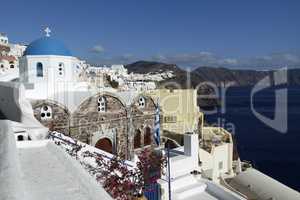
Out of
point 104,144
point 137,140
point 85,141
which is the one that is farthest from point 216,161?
point 85,141

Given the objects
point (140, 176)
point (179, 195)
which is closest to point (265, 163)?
point (179, 195)

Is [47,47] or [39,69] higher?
[47,47]

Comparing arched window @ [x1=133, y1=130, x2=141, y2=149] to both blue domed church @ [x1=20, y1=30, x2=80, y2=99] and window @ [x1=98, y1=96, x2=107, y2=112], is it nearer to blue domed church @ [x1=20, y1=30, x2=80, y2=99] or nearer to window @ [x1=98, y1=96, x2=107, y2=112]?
window @ [x1=98, y1=96, x2=107, y2=112]

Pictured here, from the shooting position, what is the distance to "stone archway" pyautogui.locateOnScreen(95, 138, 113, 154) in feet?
42.2

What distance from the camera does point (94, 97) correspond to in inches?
495

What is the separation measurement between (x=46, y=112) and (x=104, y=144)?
2892mm

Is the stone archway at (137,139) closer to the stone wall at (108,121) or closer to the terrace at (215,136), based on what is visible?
the stone wall at (108,121)

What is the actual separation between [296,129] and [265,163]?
23488 millimetres

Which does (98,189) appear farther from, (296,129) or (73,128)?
(296,129)

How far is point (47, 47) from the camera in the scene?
537 inches

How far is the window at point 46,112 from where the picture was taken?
37.4 feet

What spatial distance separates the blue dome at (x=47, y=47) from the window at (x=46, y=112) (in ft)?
10.4

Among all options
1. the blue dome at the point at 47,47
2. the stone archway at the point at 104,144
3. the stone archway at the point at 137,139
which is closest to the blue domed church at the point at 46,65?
the blue dome at the point at 47,47

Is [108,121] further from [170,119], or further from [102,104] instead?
[170,119]
